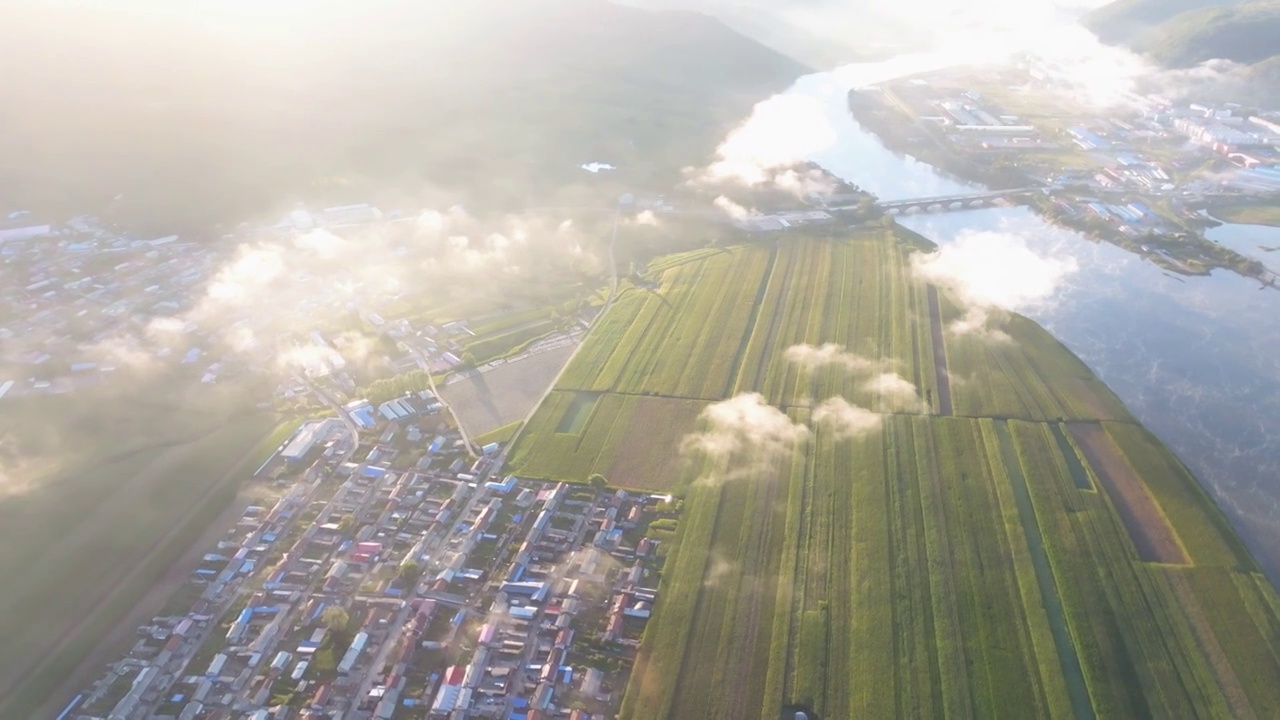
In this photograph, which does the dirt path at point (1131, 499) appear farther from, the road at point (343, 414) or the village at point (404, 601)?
the road at point (343, 414)

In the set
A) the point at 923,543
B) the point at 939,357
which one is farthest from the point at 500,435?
the point at 939,357

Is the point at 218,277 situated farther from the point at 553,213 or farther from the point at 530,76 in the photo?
the point at 530,76

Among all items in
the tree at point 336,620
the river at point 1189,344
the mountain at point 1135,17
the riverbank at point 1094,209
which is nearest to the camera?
the tree at point 336,620

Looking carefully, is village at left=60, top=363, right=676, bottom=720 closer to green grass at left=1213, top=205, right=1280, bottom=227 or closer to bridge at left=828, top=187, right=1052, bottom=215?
bridge at left=828, top=187, right=1052, bottom=215

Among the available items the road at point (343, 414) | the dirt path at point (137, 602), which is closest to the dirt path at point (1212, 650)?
the road at point (343, 414)

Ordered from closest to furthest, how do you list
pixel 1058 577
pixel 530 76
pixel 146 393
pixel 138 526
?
pixel 1058 577, pixel 138 526, pixel 146 393, pixel 530 76

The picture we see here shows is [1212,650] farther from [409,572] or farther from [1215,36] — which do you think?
[1215,36]

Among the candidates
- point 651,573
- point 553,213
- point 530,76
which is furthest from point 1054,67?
point 651,573
